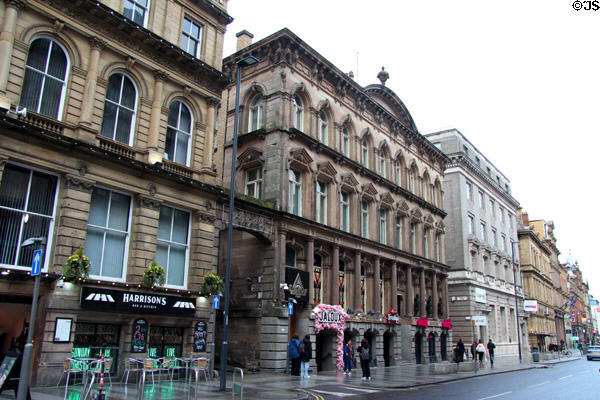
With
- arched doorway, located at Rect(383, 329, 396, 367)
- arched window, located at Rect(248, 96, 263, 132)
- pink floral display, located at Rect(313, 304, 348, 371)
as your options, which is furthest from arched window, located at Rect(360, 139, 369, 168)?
arched doorway, located at Rect(383, 329, 396, 367)

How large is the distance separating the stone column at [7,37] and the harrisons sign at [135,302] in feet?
22.7

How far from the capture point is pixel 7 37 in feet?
51.4

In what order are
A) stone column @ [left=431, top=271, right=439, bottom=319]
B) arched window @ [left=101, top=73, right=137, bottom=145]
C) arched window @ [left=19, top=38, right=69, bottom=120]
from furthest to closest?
stone column @ [left=431, top=271, right=439, bottom=319]
arched window @ [left=101, top=73, right=137, bottom=145]
arched window @ [left=19, top=38, right=69, bottom=120]

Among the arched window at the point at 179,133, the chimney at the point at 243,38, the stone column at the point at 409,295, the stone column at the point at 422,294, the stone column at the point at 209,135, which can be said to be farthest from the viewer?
the stone column at the point at 422,294

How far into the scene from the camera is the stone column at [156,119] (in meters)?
19.5

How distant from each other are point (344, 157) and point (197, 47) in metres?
12.6

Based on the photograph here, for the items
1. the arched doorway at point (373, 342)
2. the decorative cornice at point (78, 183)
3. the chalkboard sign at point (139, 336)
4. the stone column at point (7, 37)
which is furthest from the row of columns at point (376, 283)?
the stone column at point (7, 37)

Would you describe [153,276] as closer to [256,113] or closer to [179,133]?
[179,133]

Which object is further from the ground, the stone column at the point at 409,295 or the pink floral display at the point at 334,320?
the stone column at the point at 409,295

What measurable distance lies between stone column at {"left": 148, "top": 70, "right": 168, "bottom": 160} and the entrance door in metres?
21.8

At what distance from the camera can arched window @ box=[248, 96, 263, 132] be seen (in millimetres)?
29812

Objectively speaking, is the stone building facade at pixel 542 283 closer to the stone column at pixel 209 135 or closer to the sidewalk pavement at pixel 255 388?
the sidewalk pavement at pixel 255 388

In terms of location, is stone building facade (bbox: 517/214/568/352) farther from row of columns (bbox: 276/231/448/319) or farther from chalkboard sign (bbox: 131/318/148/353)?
chalkboard sign (bbox: 131/318/148/353)

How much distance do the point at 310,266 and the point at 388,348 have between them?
1124 centimetres
